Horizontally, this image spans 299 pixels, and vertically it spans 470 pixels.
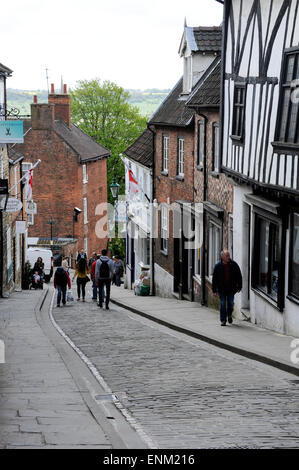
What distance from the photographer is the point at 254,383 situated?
10789 millimetres

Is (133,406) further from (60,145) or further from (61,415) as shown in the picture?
(60,145)

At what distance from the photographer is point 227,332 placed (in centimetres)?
1598

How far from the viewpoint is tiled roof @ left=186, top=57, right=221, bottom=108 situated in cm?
2147

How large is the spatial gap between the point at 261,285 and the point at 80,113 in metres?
54.8

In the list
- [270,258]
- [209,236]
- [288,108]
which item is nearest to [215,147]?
[209,236]

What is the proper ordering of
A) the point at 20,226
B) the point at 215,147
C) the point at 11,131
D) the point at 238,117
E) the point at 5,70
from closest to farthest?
the point at 238,117
the point at 215,147
the point at 11,131
the point at 5,70
the point at 20,226

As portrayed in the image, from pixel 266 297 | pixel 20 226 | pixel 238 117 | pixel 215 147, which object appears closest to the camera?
pixel 266 297

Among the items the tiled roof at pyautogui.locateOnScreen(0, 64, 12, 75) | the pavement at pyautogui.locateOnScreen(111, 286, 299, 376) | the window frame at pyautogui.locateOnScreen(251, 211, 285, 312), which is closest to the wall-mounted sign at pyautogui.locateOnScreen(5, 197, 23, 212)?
the tiled roof at pyautogui.locateOnScreen(0, 64, 12, 75)

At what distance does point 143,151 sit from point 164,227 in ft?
17.9

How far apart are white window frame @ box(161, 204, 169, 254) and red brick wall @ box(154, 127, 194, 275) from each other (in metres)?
0.28

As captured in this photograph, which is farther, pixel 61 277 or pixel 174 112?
pixel 174 112

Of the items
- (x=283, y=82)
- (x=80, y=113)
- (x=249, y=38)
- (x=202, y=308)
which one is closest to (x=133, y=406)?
(x=283, y=82)

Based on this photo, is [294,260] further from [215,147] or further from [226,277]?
[215,147]

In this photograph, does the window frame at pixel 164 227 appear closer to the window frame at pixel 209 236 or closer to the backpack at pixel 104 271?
the window frame at pixel 209 236
